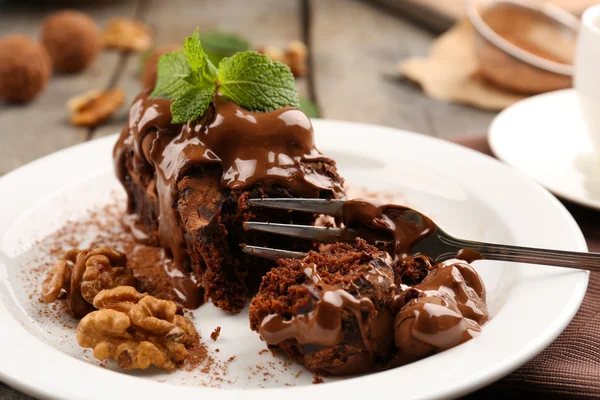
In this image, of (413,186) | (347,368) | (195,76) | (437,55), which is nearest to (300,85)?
(437,55)

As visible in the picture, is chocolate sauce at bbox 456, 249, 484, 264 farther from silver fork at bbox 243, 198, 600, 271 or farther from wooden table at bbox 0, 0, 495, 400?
wooden table at bbox 0, 0, 495, 400

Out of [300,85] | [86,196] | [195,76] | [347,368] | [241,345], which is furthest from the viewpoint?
[300,85]

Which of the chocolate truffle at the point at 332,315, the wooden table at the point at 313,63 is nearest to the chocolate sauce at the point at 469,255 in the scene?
the chocolate truffle at the point at 332,315

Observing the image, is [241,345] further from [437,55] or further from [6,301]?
[437,55]

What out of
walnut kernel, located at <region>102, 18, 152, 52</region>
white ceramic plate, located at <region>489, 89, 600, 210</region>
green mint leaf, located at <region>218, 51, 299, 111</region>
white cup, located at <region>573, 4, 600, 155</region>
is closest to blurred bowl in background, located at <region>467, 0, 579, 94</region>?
white ceramic plate, located at <region>489, 89, 600, 210</region>

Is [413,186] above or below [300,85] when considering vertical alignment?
above

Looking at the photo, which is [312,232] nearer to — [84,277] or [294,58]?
[84,277]
